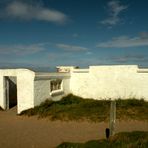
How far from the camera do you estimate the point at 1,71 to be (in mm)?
16812

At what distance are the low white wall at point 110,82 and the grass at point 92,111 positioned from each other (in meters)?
1.12

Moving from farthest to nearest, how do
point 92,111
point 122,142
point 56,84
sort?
point 56,84
point 92,111
point 122,142

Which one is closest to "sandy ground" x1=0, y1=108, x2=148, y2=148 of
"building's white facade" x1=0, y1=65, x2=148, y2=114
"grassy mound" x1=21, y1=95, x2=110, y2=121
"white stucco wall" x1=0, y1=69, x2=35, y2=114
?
"grassy mound" x1=21, y1=95, x2=110, y2=121

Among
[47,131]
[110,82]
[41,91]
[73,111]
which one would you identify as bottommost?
[47,131]

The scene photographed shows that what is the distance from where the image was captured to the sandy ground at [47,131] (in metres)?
9.67

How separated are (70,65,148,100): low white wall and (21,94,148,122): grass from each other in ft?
3.67

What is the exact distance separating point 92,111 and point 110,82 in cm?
471

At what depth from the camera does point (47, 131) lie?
11234 mm

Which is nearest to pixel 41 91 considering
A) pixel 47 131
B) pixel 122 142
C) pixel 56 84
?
pixel 56 84

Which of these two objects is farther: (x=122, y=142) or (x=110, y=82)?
(x=110, y=82)

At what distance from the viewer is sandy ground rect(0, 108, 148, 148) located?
9669 mm

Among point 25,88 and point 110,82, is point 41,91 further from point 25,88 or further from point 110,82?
point 110,82

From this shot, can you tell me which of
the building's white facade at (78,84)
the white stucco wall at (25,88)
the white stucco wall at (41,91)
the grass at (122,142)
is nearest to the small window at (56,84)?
the building's white facade at (78,84)

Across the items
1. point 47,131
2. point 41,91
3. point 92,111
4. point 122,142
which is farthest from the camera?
point 41,91
